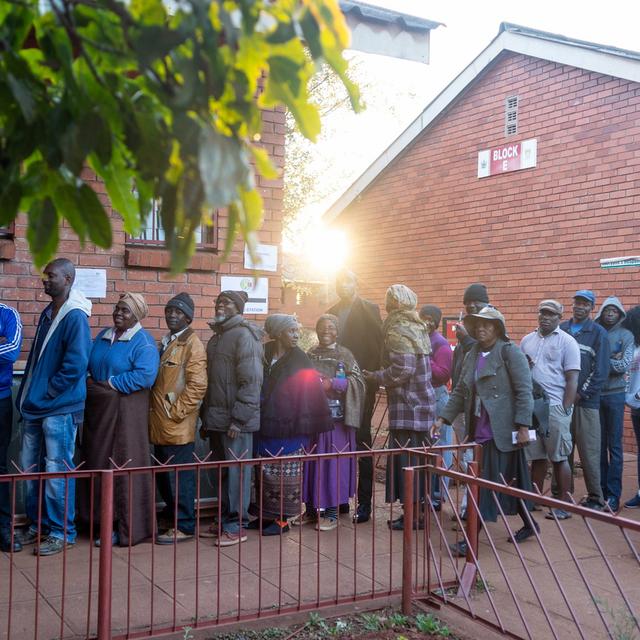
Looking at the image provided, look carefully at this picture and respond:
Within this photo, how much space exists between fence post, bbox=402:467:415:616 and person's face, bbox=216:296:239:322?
7.46 feet

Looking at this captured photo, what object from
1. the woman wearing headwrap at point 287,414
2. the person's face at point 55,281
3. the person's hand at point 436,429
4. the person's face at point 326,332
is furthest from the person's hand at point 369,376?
the person's face at point 55,281

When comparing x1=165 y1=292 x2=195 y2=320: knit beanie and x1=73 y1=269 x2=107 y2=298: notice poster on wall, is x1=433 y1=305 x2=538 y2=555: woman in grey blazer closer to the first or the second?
x1=165 y1=292 x2=195 y2=320: knit beanie

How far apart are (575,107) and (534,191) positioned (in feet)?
4.08

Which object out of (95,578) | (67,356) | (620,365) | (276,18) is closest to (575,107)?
(620,365)

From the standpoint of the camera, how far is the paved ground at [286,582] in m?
4.37

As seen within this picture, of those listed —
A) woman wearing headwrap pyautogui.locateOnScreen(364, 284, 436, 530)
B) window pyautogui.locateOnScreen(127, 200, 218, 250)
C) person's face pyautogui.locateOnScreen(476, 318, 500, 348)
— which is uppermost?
window pyautogui.locateOnScreen(127, 200, 218, 250)

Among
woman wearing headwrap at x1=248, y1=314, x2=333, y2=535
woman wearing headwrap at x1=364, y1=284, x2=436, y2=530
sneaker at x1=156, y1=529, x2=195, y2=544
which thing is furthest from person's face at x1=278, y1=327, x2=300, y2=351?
sneaker at x1=156, y1=529, x2=195, y2=544

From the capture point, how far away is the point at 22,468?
5.84m

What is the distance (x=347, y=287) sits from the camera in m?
7.27

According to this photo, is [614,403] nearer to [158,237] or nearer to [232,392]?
[232,392]

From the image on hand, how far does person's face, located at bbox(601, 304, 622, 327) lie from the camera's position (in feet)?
24.5

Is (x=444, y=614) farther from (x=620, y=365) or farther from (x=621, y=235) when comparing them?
(x=621, y=235)

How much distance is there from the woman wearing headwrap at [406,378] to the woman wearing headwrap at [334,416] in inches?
10.2

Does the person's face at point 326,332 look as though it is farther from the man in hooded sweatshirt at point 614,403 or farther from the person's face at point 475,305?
the man in hooded sweatshirt at point 614,403
